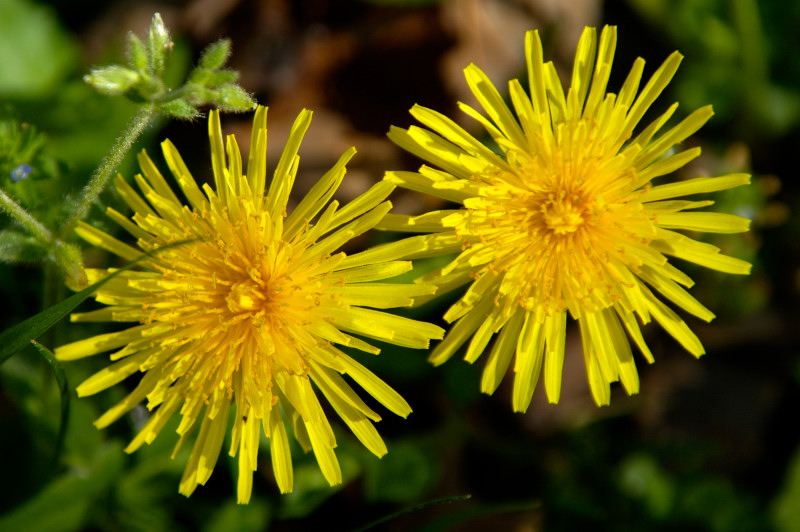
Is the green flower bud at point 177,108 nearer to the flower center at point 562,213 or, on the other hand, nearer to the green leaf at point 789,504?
the flower center at point 562,213

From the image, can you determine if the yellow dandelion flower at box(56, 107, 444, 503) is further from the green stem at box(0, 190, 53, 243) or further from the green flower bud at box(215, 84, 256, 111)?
the green flower bud at box(215, 84, 256, 111)

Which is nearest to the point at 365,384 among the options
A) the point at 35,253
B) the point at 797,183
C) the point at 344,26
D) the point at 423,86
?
the point at 35,253

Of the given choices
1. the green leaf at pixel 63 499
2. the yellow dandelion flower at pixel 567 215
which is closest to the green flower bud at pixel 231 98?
the yellow dandelion flower at pixel 567 215

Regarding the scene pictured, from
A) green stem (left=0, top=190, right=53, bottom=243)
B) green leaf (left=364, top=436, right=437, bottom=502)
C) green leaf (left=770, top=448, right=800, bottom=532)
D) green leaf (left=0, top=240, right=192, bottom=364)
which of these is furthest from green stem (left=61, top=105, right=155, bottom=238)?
green leaf (left=770, top=448, right=800, bottom=532)

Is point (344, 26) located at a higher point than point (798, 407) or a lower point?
higher

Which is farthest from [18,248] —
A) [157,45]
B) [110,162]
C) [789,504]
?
[789,504]

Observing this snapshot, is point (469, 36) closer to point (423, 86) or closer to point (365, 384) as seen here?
point (423, 86)
